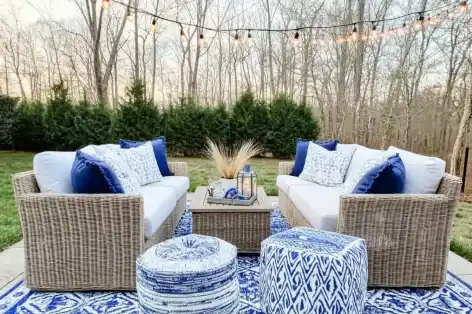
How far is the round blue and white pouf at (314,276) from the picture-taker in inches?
61.7

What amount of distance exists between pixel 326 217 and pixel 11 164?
7.05m

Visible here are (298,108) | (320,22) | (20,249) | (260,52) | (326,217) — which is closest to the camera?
(326,217)

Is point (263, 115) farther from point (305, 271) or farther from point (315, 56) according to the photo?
point (305, 271)

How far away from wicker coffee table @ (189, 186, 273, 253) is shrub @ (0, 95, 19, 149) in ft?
25.9

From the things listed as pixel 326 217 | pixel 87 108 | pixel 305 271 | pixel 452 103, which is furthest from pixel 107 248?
pixel 452 103

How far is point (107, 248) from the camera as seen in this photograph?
2.03 meters

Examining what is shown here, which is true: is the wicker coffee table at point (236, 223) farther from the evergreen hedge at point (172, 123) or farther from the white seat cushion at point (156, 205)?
the evergreen hedge at point (172, 123)

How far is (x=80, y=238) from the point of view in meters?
2.03

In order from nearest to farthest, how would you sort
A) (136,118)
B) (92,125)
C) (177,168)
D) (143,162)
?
(143,162)
(177,168)
(136,118)
(92,125)

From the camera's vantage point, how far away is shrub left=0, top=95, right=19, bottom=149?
27.2 feet

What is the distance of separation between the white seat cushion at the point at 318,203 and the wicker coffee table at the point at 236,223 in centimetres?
30

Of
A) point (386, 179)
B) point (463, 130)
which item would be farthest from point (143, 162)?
point (463, 130)

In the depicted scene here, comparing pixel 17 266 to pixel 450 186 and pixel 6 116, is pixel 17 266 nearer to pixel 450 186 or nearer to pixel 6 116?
pixel 450 186

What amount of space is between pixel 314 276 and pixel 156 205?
4.33 feet
